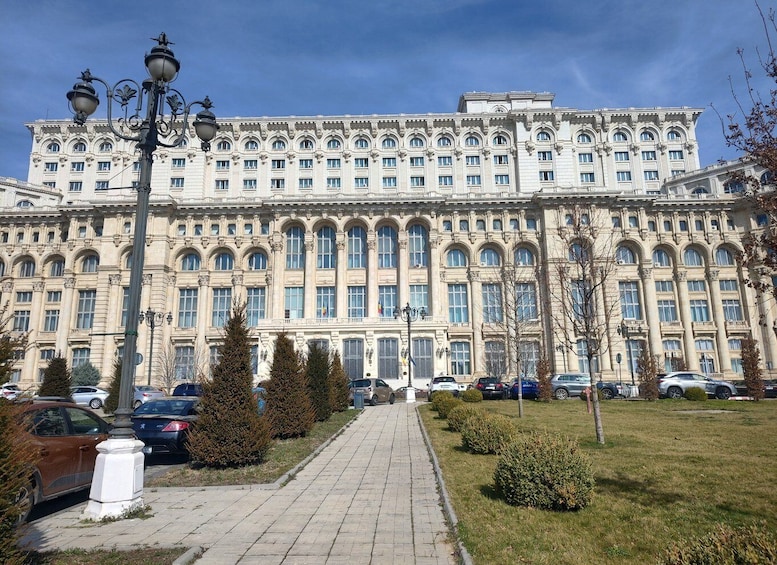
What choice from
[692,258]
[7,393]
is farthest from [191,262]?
[692,258]

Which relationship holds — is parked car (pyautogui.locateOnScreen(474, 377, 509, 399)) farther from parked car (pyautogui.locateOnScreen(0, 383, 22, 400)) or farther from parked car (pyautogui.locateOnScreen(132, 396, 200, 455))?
parked car (pyautogui.locateOnScreen(0, 383, 22, 400))

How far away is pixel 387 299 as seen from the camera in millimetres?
53750

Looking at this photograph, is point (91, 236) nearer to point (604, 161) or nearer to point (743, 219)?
point (604, 161)

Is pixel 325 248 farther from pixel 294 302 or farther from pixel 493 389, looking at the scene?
pixel 493 389

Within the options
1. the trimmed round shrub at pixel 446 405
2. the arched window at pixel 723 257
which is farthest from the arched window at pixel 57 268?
the arched window at pixel 723 257

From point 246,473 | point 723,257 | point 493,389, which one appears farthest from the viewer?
point 723,257

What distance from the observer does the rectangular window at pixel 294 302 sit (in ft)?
174

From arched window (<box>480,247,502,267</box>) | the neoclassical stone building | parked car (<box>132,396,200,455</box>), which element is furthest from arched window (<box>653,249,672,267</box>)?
parked car (<box>132,396,200,455</box>)

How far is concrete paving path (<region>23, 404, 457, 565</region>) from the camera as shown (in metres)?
5.63

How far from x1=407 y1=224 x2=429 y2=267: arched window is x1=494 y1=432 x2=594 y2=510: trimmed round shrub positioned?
153 feet

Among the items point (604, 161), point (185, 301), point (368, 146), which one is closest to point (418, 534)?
point (185, 301)

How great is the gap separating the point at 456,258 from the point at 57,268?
46.3 meters

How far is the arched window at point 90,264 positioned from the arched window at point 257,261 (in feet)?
56.8

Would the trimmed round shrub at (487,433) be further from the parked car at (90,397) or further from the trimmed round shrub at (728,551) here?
the parked car at (90,397)
